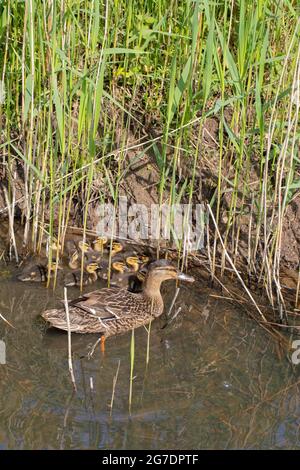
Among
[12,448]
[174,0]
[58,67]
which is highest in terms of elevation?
[174,0]

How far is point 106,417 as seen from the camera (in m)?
4.72

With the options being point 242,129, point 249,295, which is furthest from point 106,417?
point 242,129

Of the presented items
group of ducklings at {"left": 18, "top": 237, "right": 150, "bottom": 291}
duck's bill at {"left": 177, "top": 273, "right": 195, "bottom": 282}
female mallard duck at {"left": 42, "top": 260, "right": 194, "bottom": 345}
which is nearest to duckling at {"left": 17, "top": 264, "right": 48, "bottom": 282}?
group of ducklings at {"left": 18, "top": 237, "right": 150, "bottom": 291}

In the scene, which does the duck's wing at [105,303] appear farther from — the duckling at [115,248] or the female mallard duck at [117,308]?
the duckling at [115,248]

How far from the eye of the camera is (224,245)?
591cm

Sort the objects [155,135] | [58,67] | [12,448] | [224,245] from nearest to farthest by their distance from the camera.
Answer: [12,448] < [58,67] < [224,245] < [155,135]

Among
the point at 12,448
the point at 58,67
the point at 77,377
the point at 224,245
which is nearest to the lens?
the point at 12,448

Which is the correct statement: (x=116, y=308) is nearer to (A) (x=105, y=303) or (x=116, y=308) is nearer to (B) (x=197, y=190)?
(A) (x=105, y=303)

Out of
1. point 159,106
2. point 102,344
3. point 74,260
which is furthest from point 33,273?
point 159,106

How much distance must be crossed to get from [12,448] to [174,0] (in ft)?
10.8

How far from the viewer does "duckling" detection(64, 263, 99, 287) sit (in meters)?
6.11

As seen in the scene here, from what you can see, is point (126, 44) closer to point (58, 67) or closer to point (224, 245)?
point (58, 67)

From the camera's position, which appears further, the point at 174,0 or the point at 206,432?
the point at 174,0

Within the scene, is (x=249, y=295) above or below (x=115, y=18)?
below
